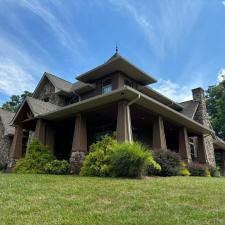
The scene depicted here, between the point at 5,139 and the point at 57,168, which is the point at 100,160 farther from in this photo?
the point at 5,139

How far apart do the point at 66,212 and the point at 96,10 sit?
31.4 feet

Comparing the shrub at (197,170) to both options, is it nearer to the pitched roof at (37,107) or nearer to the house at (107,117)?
the house at (107,117)

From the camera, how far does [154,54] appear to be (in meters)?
16.3

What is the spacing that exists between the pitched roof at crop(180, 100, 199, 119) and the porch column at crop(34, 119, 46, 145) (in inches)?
436

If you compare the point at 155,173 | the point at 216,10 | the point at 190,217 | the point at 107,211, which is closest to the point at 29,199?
the point at 107,211

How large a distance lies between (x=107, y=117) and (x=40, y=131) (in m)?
4.11

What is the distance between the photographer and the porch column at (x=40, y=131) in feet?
52.7

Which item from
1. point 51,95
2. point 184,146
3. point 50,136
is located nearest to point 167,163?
point 184,146

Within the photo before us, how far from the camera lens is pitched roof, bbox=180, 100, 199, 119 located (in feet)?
69.8

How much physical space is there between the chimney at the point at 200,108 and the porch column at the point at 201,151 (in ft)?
9.34

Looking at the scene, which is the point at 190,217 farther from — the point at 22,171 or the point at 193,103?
the point at 193,103

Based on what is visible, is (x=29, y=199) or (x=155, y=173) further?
(x=155, y=173)

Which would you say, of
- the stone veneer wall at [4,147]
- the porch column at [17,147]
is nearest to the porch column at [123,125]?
the porch column at [17,147]

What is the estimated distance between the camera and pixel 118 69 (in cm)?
1686
